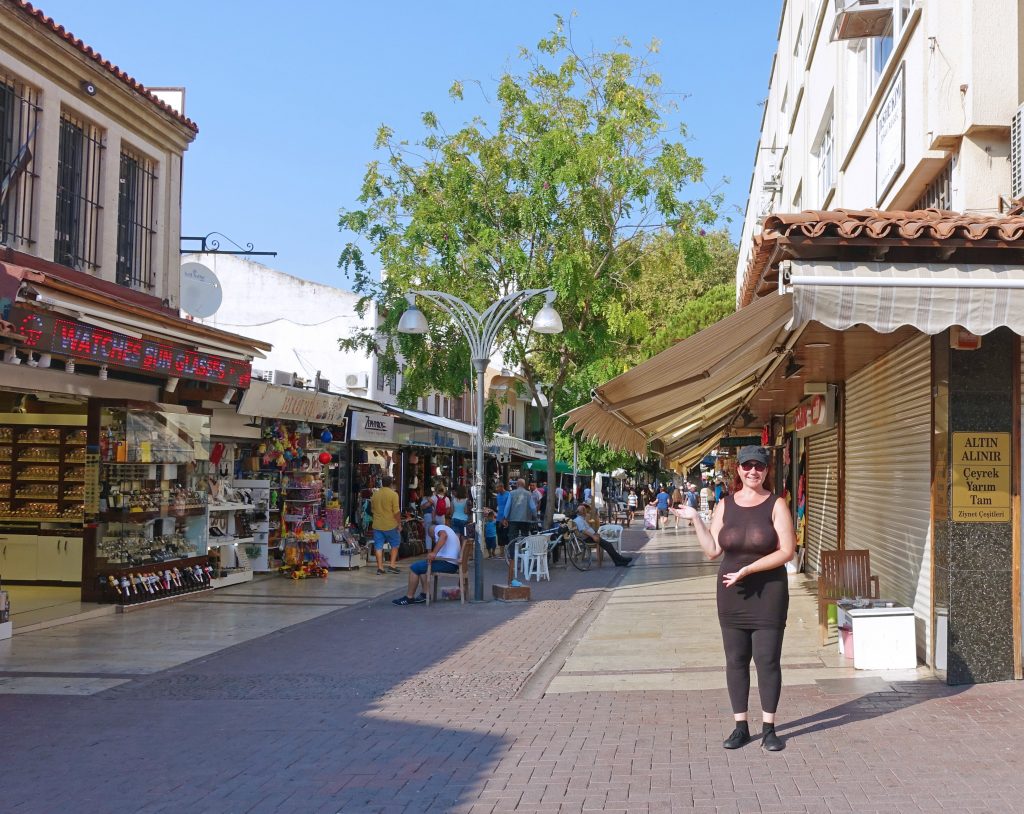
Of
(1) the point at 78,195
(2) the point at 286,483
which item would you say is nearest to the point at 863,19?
(1) the point at 78,195

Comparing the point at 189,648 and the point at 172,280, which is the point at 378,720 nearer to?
the point at 189,648

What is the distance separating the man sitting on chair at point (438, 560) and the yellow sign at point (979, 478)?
24.3 feet

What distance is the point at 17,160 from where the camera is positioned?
1186 centimetres

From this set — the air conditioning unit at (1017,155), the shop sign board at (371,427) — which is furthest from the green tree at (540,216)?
the air conditioning unit at (1017,155)

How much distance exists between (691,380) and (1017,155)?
313cm

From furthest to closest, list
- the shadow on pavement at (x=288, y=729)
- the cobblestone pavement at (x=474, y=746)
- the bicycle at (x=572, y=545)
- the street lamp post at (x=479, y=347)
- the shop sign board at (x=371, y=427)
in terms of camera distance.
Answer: the bicycle at (x=572, y=545) < the shop sign board at (x=371, y=427) < the street lamp post at (x=479, y=347) < the shadow on pavement at (x=288, y=729) < the cobblestone pavement at (x=474, y=746)

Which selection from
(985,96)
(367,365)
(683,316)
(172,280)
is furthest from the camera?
(367,365)

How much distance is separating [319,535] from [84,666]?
361 inches

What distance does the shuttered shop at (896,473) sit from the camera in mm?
8539

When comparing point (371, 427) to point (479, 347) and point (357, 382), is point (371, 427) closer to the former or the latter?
point (479, 347)

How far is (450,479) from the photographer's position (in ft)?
110

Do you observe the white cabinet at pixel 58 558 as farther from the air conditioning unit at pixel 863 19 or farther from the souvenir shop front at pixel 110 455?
the air conditioning unit at pixel 863 19

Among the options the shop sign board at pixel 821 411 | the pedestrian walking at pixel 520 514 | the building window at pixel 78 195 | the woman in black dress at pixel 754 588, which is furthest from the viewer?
the pedestrian walking at pixel 520 514

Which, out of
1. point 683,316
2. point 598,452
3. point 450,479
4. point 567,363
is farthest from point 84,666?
point 598,452
